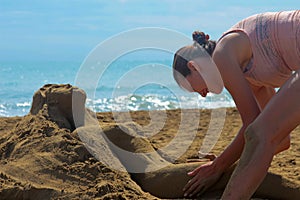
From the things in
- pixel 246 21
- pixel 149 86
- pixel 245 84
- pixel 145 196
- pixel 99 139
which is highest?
pixel 246 21

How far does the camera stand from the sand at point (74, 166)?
295 cm

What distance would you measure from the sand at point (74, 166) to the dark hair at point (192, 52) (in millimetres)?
748

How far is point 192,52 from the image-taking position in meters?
2.81

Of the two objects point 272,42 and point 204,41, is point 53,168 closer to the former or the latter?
point 204,41

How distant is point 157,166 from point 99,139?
434 millimetres

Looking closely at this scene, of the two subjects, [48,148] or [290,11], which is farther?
[48,148]

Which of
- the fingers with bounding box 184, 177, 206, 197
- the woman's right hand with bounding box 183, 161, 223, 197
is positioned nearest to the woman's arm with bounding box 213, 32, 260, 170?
the woman's right hand with bounding box 183, 161, 223, 197

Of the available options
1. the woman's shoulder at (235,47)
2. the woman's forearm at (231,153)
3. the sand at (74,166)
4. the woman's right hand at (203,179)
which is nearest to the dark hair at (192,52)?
the woman's shoulder at (235,47)

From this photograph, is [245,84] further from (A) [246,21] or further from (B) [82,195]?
(B) [82,195]

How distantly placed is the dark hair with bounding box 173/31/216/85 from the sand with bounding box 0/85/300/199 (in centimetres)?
75

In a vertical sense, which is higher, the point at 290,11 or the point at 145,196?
the point at 290,11

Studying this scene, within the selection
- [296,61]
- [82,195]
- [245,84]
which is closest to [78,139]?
[82,195]

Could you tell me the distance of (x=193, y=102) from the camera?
12898 millimetres

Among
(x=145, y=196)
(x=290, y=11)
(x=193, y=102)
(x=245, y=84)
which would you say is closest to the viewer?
(x=245, y=84)
